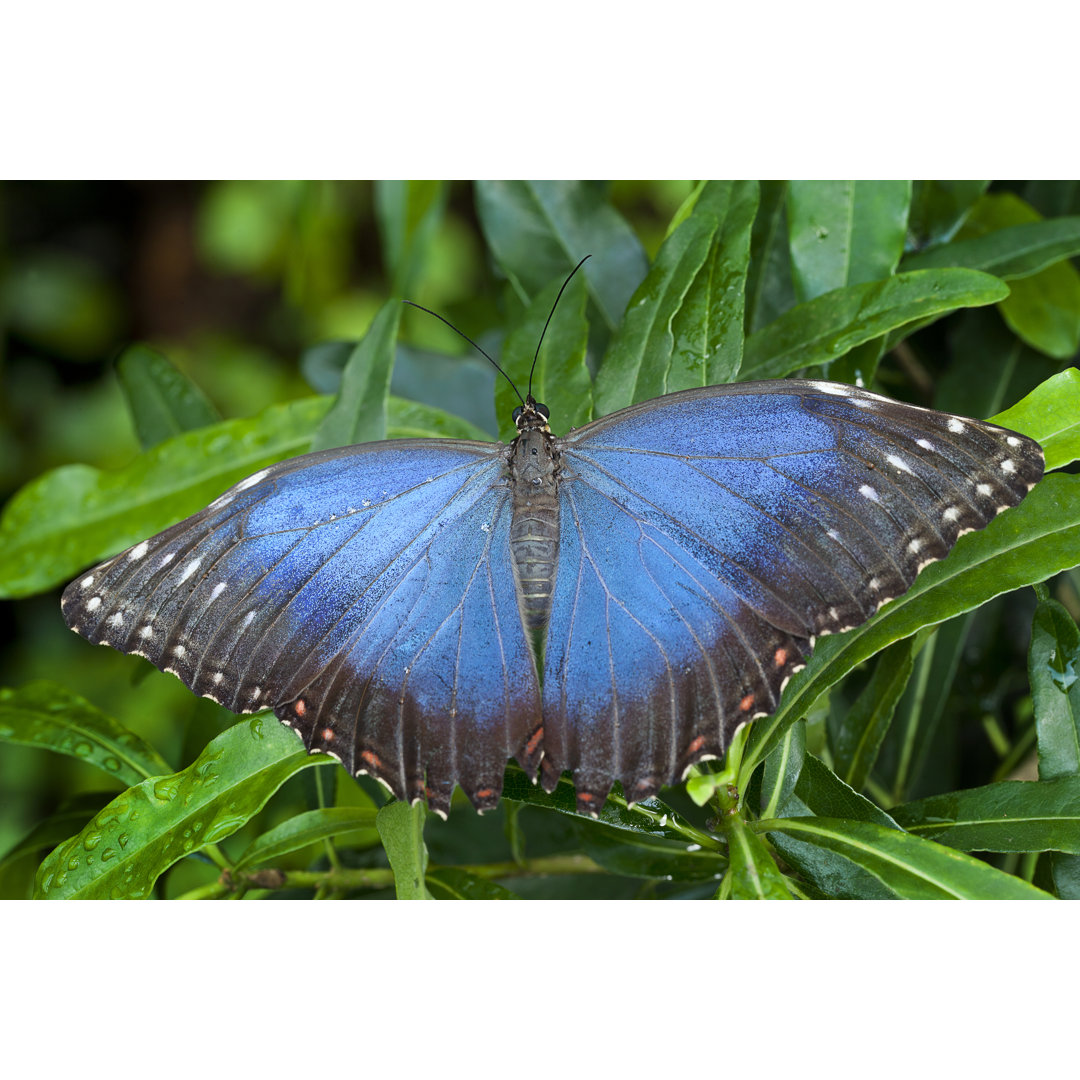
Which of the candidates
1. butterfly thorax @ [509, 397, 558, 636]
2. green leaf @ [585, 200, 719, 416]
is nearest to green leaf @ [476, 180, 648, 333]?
green leaf @ [585, 200, 719, 416]

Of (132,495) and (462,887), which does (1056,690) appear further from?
(132,495)

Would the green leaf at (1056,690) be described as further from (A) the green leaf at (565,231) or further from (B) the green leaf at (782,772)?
(A) the green leaf at (565,231)

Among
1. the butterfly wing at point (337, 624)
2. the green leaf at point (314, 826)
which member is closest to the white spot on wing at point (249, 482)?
the butterfly wing at point (337, 624)

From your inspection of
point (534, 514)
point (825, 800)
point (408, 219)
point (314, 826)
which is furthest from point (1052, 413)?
point (408, 219)

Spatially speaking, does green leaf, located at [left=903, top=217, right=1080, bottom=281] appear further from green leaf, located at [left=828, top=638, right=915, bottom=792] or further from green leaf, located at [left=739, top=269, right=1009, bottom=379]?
green leaf, located at [left=828, top=638, right=915, bottom=792]

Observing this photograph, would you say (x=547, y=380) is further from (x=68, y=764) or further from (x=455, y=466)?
(x=68, y=764)

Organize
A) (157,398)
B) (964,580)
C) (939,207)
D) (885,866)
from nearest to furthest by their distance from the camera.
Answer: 1. (885,866)
2. (964,580)
3. (939,207)
4. (157,398)

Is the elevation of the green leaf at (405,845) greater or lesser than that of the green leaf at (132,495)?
lesser
